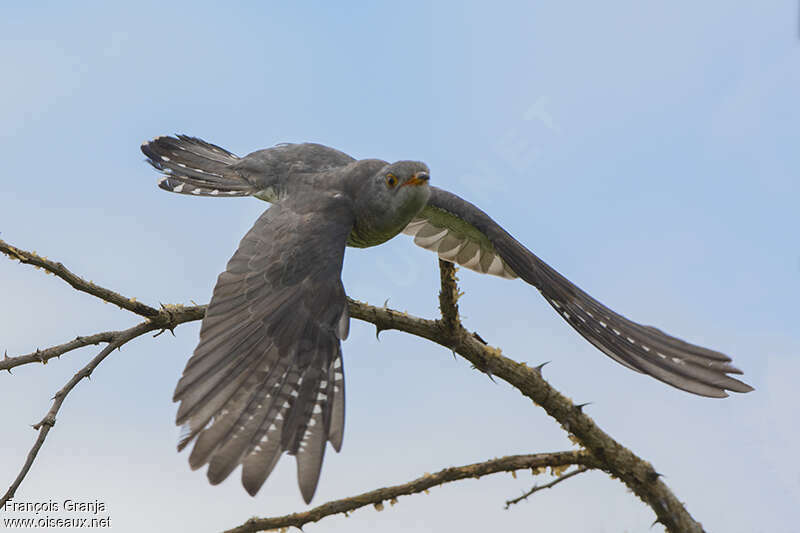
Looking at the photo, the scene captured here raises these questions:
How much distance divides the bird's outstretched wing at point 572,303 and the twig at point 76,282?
240 centimetres

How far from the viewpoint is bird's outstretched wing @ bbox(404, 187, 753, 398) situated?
16.6 feet

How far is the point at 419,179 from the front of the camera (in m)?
5.54

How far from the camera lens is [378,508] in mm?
4438

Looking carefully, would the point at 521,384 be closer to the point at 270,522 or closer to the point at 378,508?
the point at 378,508

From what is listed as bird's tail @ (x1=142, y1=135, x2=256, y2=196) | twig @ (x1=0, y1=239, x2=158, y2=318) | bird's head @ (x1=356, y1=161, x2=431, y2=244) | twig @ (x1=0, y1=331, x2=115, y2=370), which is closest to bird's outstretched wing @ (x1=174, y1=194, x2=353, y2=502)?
bird's head @ (x1=356, y1=161, x2=431, y2=244)

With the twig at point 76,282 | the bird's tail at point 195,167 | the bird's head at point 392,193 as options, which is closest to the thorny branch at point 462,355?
the twig at point 76,282

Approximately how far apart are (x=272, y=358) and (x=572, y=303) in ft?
7.74

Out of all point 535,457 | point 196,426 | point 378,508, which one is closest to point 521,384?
point 535,457

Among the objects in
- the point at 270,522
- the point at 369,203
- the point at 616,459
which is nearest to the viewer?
the point at 270,522

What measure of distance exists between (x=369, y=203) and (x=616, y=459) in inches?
93.2

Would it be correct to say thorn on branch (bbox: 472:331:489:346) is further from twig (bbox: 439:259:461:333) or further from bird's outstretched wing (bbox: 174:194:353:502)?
bird's outstretched wing (bbox: 174:194:353:502)

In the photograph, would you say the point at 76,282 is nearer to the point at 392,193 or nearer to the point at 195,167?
the point at 195,167

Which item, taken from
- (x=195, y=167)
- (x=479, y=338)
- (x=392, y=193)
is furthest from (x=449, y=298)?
(x=195, y=167)

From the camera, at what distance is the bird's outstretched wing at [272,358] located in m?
3.90
